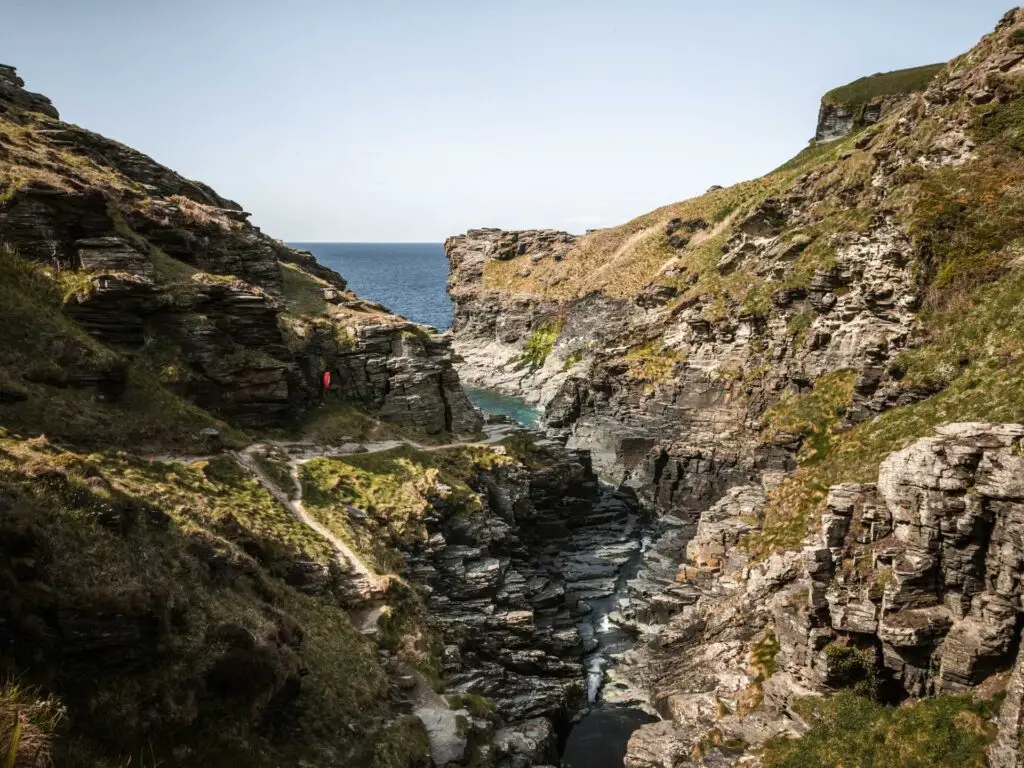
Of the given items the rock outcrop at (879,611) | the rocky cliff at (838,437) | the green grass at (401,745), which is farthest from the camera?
the rocky cliff at (838,437)

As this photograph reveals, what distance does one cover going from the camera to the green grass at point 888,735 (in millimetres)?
27797

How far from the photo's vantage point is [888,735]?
99.6ft

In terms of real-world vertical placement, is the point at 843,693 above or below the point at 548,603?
above

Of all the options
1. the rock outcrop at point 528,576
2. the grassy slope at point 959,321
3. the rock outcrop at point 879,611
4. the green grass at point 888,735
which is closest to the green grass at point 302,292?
the rock outcrop at point 528,576

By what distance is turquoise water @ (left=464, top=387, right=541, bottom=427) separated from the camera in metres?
109

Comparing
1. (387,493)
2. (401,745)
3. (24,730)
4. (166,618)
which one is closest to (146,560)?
(166,618)

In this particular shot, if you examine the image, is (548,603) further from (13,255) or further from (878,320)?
(13,255)

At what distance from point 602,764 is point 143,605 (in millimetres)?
28614

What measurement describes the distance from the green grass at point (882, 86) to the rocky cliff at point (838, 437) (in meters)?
0.91

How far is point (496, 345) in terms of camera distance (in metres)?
146

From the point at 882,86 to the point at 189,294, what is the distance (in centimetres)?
11936

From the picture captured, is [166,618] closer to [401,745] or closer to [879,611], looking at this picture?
[401,745]

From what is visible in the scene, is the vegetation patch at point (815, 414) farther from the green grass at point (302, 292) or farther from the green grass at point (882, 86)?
the green grass at point (882, 86)

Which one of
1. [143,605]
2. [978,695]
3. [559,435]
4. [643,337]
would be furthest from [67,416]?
[643,337]
